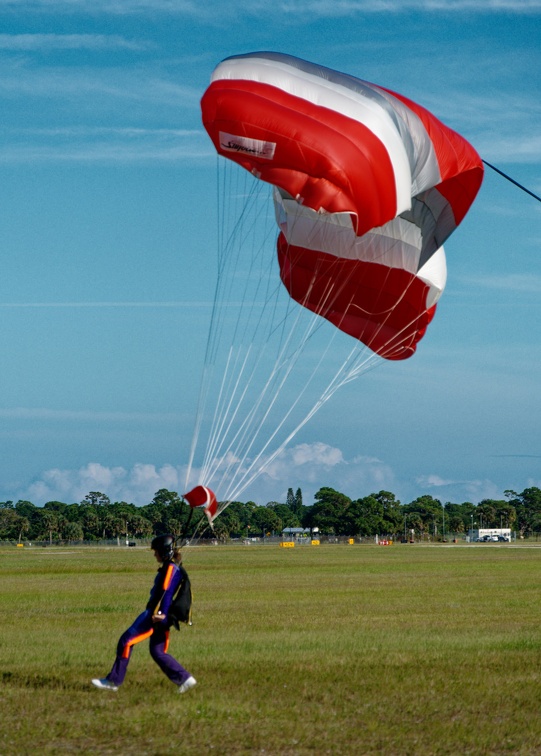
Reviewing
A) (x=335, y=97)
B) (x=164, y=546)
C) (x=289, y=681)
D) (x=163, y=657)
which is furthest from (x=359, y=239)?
(x=163, y=657)

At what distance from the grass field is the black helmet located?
1.57m

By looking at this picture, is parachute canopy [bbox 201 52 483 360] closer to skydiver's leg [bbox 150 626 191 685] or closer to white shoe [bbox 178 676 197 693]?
skydiver's leg [bbox 150 626 191 685]

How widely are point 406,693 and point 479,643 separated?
5.46 m

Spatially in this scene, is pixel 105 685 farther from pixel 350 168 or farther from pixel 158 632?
pixel 350 168

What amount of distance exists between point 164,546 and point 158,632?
3.17ft

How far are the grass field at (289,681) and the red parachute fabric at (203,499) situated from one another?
2073mm

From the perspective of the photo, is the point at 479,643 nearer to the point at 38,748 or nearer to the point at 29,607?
the point at 38,748

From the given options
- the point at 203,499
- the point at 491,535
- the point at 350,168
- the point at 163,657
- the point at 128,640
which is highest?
the point at 350,168

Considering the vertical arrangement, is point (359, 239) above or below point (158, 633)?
above

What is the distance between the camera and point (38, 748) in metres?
9.23

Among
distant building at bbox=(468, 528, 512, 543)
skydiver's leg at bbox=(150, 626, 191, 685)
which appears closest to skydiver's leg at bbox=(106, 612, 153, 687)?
skydiver's leg at bbox=(150, 626, 191, 685)

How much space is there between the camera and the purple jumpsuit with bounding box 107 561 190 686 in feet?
38.2

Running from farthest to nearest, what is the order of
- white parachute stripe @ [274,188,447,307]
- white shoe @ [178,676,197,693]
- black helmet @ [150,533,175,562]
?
1. white parachute stripe @ [274,188,447,307]
2. black helmet @ [150,533,175,562]
3. white shoe @ [178,676,197,693]

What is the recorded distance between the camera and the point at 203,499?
12117 mm
